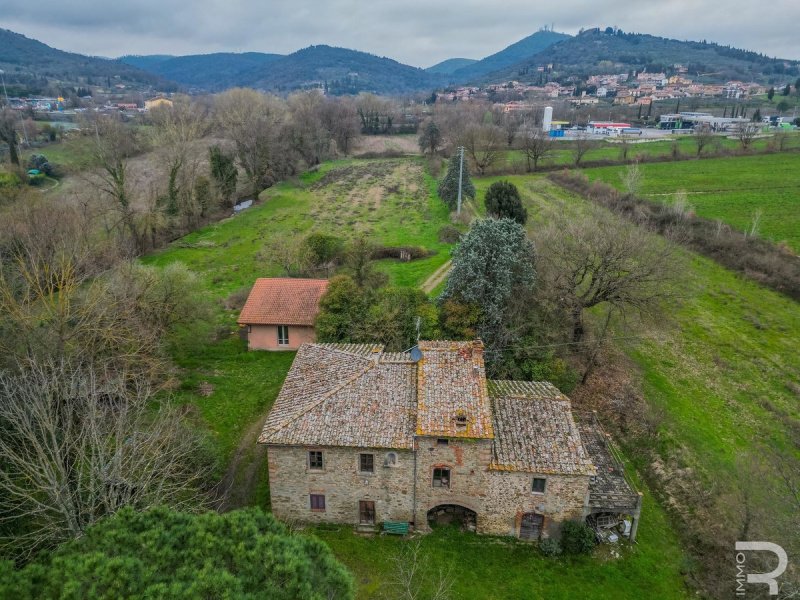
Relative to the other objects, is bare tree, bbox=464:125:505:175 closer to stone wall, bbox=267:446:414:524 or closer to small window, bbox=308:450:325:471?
stone wall, bbox=267:446:414:524

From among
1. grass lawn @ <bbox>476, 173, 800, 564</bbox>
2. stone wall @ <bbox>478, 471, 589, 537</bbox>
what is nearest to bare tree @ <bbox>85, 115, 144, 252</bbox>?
stone wall @ <bbox>478, 471, 589, 537</bbox>

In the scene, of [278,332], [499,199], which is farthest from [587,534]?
[499,199]

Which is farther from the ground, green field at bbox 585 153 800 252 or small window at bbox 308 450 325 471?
green field at bbox 585 153 800 252

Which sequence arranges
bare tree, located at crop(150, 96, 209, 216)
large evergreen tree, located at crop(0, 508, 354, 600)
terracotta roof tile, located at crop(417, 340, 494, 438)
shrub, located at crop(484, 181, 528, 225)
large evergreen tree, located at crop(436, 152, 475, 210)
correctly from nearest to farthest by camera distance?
large evergreen tree, located at crop(0, 508, 354, 600) → terracotta roof tile, located at crop(417, 340, 494, 438) → shrub, located at crop(484, 181, 528, 225) → bare tree, located at crop(150, 96, 209, 216) → large evergreen tree, located at crop(436, 152, 475, 210)

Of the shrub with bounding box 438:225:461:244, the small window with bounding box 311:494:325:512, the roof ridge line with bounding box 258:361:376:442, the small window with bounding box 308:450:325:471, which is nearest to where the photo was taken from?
the roof ridge line with bounding box 258:361:376:442

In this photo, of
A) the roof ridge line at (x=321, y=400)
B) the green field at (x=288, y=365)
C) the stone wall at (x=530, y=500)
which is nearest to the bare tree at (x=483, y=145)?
the green field at (x=288, y=365)

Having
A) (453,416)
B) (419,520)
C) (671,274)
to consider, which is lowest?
(419,520)

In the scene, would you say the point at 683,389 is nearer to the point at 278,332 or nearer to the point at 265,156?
the point at 278,332
